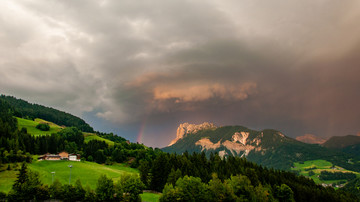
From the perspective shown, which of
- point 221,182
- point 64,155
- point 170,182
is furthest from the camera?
point 64,155

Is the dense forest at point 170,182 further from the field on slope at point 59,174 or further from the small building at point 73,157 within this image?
the field on slope at point 59,174

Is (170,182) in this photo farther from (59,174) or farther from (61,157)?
(61,157)

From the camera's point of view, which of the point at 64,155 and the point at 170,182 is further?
the point at 64,155

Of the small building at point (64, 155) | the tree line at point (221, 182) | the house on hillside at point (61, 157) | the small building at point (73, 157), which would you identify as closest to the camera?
the tree line at point (221, 182)

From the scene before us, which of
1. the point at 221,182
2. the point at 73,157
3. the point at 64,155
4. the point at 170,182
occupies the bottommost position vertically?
the point at 221,182

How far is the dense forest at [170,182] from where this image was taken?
84.1m

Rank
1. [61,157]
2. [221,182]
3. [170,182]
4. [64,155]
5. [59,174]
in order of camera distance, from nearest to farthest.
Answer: [221,182], [170,182], [59,174], [61,157], [64,155]

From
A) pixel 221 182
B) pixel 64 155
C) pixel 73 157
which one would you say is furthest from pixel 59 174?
pixel 221 182

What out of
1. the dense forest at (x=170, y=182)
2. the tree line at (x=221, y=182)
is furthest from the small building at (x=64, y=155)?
the tree line at (x=221, y=182)

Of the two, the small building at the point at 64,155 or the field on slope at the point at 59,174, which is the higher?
the small building at the point at 64,155

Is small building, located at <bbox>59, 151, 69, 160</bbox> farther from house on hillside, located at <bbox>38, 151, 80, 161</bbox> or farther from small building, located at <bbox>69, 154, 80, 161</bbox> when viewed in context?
small building, located at <bbox>69, 154, 80, 161</bbox>

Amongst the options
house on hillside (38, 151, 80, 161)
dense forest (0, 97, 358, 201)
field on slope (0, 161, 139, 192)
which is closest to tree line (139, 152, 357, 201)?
dense forest (0, 97, 358, 201)

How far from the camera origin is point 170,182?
364 feet

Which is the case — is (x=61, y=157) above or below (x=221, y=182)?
above
